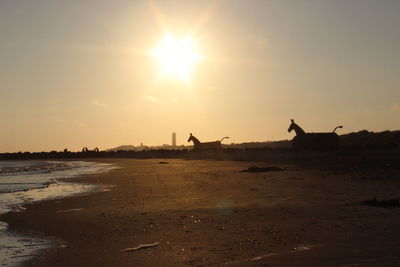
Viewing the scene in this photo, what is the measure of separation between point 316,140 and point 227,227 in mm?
46991

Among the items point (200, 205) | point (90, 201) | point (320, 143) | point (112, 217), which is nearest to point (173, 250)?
point (112, 217)

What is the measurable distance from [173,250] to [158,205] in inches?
266

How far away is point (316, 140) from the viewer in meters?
56.8

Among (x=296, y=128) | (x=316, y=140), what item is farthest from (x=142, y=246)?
(x=296, y=128)

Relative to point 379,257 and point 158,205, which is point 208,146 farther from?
point 379,257

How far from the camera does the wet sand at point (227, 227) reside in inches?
331

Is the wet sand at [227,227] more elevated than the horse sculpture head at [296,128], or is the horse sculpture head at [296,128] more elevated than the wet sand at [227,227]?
the horse sculpture head at [296,128]

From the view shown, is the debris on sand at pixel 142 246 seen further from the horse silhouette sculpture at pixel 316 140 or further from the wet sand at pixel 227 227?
the horse silhouette sculpture at pixel 316 140

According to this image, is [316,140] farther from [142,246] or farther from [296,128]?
[142,246]

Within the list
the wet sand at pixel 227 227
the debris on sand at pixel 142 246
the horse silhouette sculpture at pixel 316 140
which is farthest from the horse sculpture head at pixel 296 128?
the debris on sand at pixel 142 246

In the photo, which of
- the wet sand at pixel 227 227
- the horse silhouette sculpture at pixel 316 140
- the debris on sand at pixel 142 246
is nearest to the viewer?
the wet sand at pixel 227 227

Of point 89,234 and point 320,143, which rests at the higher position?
point 320,143

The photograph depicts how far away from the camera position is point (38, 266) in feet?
27.9

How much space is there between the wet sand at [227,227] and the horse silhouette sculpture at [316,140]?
37122 mm
